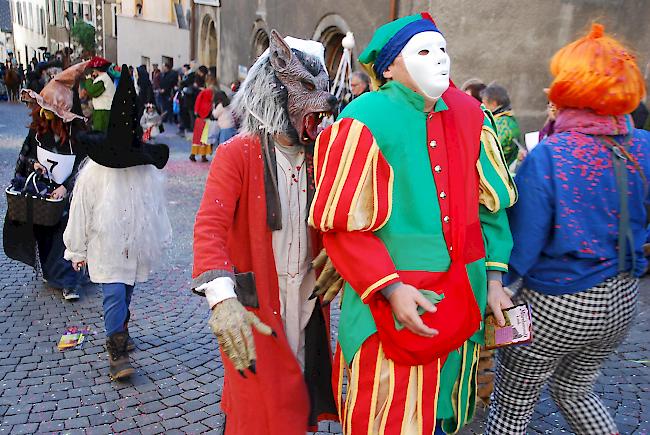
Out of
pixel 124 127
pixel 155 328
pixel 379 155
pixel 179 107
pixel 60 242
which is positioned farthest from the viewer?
pixel 179 107

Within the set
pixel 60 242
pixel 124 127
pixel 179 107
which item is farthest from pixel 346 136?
pixel 179 107

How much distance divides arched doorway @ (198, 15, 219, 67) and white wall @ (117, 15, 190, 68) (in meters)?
1.22

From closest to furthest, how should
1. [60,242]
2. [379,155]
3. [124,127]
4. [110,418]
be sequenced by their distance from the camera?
[379,155], [110,418], [124,127], [60,242]

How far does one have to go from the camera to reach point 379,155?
187 centimetres

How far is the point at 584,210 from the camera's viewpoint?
2.15 metres

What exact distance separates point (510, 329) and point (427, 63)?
0.95 metres

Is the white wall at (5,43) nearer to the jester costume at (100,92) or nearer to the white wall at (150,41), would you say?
the white wall at (150,41)

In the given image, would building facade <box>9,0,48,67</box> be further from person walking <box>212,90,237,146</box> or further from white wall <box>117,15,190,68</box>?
person walking <box>212,90,237,146</box>

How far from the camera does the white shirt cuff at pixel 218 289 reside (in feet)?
6.47

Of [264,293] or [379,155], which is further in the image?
[264,293]

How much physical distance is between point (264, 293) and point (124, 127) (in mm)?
1685

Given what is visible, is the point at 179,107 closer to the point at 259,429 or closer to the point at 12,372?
the point at 12,372

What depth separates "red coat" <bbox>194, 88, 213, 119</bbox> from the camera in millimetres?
11696

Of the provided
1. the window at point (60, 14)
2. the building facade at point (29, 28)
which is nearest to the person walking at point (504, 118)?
the window at point (60, 14)
